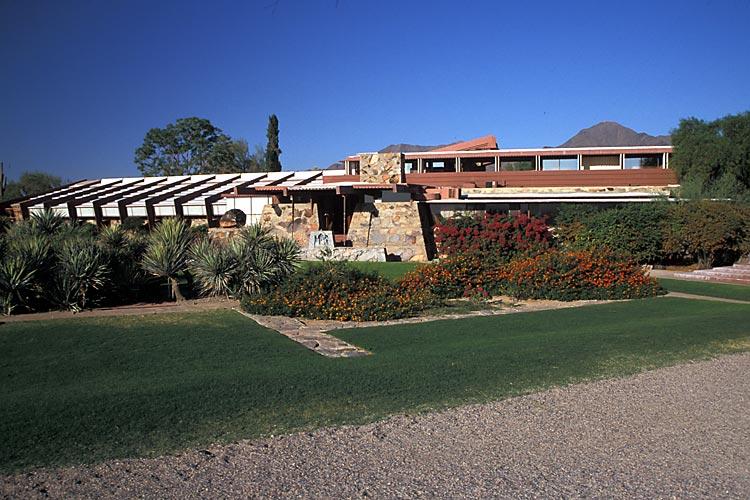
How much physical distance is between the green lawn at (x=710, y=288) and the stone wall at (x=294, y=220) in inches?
645

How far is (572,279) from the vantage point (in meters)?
17.0

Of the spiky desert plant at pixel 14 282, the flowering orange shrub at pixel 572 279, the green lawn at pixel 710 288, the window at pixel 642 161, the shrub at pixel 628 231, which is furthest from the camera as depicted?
the window at pixel 642 161

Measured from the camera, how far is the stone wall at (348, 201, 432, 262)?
29875 millimetres

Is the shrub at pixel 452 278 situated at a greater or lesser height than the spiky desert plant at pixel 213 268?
A: lesser

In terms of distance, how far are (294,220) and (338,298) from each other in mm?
19315

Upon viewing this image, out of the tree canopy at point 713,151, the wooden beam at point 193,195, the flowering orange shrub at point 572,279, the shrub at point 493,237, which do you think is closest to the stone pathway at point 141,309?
the shrub at point 493,237

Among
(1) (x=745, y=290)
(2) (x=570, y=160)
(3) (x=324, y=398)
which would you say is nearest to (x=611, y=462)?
(3) (x=324, y=398)

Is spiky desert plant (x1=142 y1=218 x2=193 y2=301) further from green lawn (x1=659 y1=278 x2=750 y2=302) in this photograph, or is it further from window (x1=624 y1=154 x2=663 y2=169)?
window (x1=624 y1=154 x2=663 y2=169)

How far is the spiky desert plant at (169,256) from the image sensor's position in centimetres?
1583

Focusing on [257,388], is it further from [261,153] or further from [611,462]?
[261,153]

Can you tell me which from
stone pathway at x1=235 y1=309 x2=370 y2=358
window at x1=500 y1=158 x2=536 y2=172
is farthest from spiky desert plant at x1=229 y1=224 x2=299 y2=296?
window at x1=500 y1=158 x2=536 y2=172

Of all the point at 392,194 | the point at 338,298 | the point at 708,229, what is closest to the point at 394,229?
the point at 392,194

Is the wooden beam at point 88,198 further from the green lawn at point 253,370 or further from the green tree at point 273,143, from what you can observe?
the green lawn at point 253,370

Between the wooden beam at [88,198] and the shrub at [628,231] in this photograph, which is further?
the wooden beam at [88,198]
